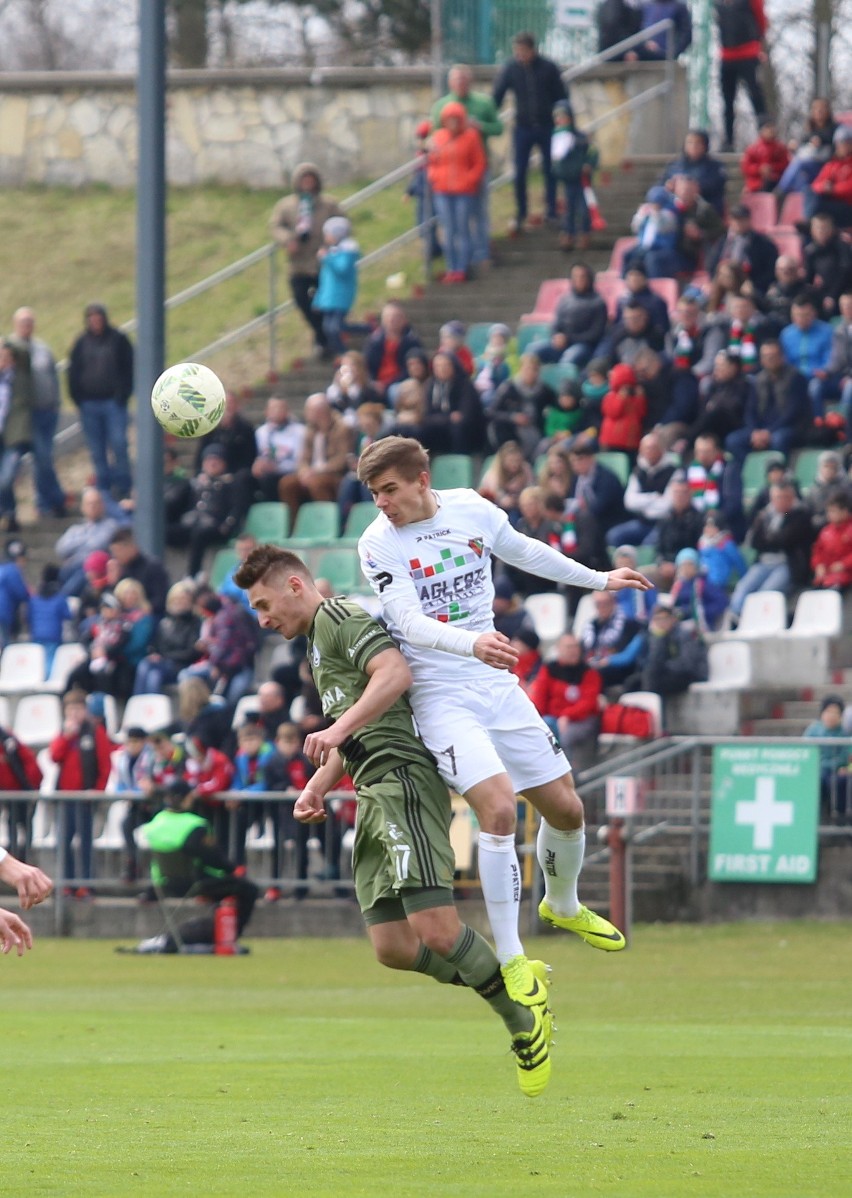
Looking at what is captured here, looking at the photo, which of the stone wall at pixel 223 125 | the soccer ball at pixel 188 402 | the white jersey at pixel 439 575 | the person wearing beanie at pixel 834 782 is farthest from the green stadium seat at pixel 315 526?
the white jersey at pixel 439 575

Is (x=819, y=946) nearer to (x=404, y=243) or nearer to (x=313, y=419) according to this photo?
(x=313, y=419)

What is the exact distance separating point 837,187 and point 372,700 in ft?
55.8

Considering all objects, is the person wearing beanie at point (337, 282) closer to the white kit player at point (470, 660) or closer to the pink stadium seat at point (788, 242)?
the pink stadium seat at point (788, 242)

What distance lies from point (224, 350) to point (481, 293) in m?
5.11

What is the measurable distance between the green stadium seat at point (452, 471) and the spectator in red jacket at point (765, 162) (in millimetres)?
5369

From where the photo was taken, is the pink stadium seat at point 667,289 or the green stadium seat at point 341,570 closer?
the green stadium seat at point 341,570

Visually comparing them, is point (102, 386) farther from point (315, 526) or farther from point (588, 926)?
point (588, 926)

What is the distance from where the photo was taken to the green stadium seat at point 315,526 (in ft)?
79.4

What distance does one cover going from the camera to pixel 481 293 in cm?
2831

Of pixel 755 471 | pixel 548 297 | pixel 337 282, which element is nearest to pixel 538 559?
pixel 755 471

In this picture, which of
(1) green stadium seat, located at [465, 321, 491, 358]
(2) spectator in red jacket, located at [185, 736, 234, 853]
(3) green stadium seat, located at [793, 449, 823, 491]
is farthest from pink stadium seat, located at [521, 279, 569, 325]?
(2) spectator in red jacket, located at [185, 736, 234, 853]

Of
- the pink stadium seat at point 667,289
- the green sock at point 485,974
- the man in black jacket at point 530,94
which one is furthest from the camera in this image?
the man in black jacket at point 530,94

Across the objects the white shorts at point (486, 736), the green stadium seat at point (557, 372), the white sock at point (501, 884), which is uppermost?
the green stadium seat at point (557, 372)

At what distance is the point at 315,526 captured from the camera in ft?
80.0
